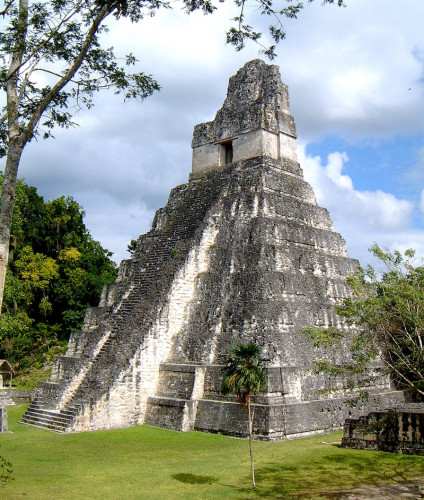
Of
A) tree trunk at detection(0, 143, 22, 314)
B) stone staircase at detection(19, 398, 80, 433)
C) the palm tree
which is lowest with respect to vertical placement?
stone staircase at detection(19, 398, 80, 433)

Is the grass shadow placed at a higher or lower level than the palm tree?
lower

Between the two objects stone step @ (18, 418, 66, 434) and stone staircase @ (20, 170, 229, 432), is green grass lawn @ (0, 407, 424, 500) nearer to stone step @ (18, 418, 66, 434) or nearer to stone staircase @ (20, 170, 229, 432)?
stone step @ (18, 418, 66, 434)

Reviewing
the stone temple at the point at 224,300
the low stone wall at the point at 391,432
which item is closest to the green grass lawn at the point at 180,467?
the low stone wall at the point at 391,432

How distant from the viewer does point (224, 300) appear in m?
15.7

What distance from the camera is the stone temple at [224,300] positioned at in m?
13.9

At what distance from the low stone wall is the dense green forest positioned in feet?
63.7

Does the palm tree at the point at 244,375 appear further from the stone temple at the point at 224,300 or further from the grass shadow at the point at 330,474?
the stone temple at the point at 224,300

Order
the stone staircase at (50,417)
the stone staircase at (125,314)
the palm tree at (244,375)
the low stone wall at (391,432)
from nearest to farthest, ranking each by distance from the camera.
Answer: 1. the palm tree at (244,375)
2. the low stone wall at (391,432)
3. the stone staircase at (50,417)
4. the stone staircase at (125,314)

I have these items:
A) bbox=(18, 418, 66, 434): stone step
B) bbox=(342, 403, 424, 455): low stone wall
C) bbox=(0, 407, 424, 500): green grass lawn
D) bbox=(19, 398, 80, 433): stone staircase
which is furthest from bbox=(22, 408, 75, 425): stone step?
bbox=(342, 403, 424, 455): low stone wall

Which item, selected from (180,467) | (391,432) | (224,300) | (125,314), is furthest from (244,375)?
(125,314)

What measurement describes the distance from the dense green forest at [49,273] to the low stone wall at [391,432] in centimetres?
1941

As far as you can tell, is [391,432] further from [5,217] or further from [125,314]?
[5,217]

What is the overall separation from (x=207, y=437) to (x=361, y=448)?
3682mm

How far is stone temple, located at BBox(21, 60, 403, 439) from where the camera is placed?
13945mm
